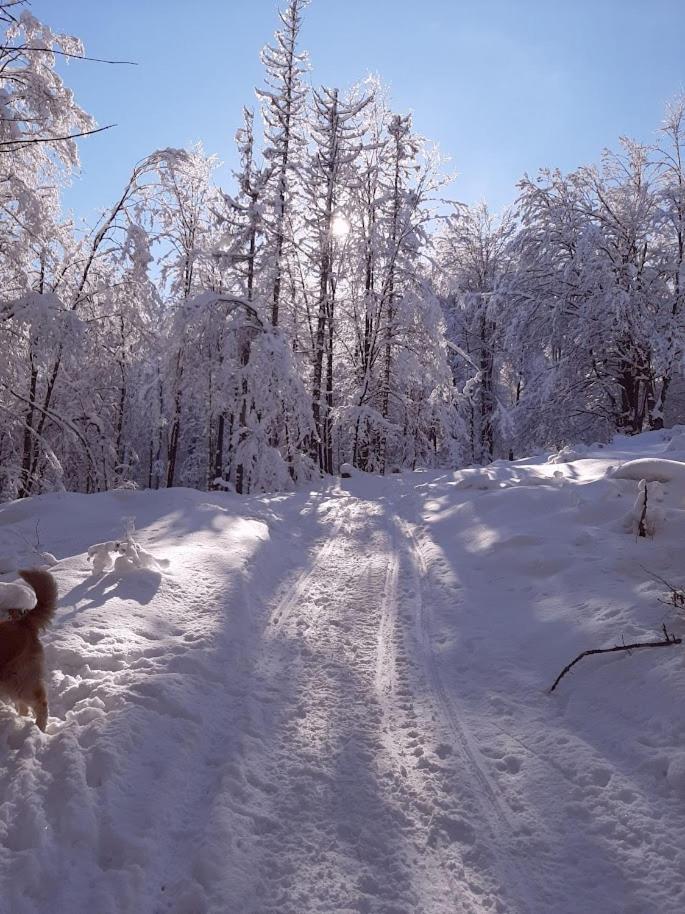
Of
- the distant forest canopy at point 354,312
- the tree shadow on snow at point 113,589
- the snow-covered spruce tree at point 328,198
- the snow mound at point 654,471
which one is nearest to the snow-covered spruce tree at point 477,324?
the distant forest canopy at point 354,312

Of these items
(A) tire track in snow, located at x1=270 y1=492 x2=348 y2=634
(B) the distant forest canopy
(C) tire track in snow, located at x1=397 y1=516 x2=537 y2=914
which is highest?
(B) the distant forest canopy

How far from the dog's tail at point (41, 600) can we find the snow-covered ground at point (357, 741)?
22.0 inches

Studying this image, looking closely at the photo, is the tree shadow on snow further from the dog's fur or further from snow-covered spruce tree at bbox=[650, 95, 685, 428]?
snow-covered spruce tree at bbox=[650, 95, 685, 428]

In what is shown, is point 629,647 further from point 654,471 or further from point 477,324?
point 477,324

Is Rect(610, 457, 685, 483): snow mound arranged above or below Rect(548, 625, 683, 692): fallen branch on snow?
above

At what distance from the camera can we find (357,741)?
3.32m

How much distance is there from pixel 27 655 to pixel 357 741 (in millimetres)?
2050

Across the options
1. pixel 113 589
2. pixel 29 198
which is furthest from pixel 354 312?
pixel 113 589

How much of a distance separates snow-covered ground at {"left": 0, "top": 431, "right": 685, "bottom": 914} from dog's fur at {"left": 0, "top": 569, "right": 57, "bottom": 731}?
172 millimetres

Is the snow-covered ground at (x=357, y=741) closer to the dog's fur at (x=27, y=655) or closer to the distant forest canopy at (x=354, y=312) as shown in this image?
the dog's fur at (x=27, y=655)

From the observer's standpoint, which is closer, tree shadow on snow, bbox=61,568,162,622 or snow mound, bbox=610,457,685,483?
tree shadow on snow, bbox=61,568,162,622

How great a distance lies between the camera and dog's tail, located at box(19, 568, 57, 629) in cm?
319

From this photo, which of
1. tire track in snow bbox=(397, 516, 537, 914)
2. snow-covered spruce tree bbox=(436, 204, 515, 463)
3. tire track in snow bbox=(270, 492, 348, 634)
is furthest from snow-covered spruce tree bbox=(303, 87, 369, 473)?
tire track in snow bbox=(397, 516, 537, 914)

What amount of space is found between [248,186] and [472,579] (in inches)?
614
